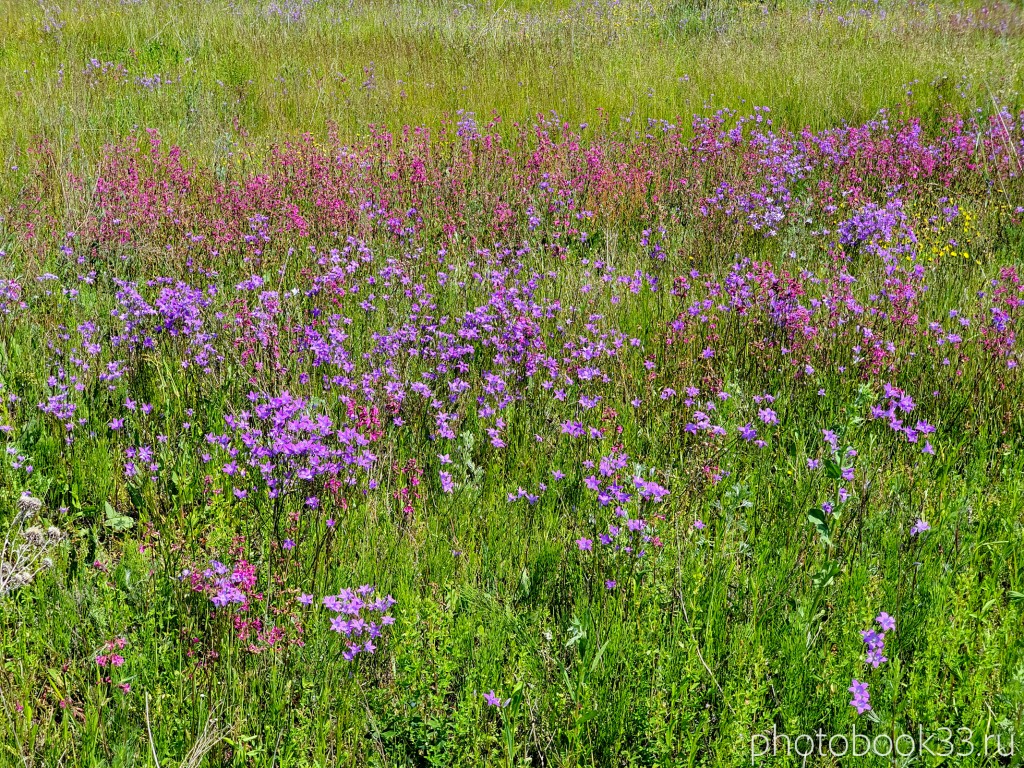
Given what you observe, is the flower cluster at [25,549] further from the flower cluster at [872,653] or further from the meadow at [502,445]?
the flower cluster at [872,653]

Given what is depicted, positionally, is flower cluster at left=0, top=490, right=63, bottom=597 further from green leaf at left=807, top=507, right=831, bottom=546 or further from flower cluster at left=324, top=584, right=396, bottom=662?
green leaf at left=807, top=507, right=831, bottom=546

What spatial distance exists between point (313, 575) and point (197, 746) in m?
0.65

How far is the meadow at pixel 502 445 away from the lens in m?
2.13

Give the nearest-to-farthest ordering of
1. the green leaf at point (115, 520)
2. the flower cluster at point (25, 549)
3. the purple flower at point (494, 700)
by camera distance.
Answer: the purple flower at point (494, 700)
the flower cluster at point (25, 549)
the green leaf at point (115, 520)

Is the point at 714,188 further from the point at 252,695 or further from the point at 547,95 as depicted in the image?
the point at 252,695

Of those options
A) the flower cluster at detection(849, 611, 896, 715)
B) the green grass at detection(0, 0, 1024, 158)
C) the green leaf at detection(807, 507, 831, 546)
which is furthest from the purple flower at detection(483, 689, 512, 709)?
the green grass at detection(0, 0, 1024, 158)

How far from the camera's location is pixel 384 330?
160 inches

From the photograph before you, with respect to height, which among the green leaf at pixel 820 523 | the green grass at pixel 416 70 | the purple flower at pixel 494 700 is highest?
the green grass at pixel 416 70

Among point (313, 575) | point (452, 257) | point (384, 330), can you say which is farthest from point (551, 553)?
point (452, 257)

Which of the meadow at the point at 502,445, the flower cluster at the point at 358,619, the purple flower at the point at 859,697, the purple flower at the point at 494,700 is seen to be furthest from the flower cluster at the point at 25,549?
the purple flower at the point at 859,697

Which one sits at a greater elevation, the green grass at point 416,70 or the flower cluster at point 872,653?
the green grass at point 416,70

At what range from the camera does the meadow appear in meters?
2.13

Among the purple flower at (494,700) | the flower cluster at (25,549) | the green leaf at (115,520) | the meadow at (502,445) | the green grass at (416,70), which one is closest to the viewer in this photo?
the purple flower at (494,700)

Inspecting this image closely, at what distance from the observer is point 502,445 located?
3055 millimetres
